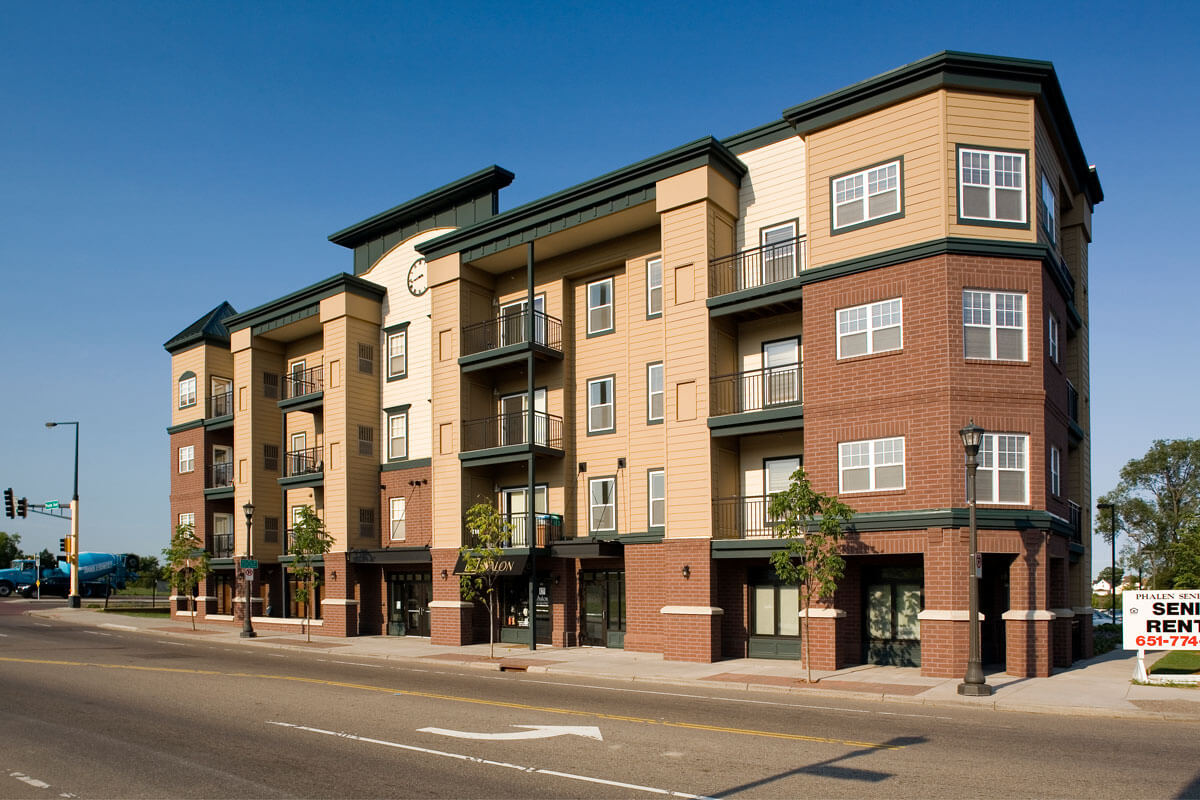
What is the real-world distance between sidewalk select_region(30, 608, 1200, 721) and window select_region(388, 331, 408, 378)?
Answer: 410 inches

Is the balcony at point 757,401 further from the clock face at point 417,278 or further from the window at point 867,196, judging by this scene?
the clock face at point 417,278

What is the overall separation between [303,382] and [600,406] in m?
15.3

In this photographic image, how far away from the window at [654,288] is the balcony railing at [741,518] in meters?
6.49

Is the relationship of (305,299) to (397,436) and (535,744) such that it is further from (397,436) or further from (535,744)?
(535,744)

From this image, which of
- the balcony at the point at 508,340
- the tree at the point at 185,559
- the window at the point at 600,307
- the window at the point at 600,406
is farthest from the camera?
the tree at the point at 185,559

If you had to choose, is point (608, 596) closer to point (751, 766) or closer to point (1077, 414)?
point (1077, 414)

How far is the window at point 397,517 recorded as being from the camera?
118 feet

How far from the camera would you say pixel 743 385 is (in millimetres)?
26453

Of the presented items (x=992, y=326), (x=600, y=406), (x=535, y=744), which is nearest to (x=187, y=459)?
(x=600, y=406)

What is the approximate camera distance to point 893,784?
10211mm

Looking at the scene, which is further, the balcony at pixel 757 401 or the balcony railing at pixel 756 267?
the balcony railing at pixel 756 267

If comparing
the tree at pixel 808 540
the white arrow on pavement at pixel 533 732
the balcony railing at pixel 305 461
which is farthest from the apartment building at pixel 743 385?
the white arrow on pavement at pixel 533 732

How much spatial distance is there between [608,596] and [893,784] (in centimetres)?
1946

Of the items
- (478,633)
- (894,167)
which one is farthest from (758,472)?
(478,633)
